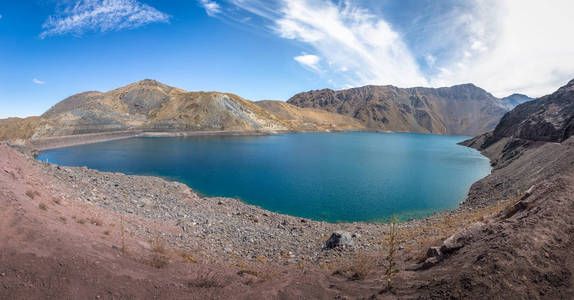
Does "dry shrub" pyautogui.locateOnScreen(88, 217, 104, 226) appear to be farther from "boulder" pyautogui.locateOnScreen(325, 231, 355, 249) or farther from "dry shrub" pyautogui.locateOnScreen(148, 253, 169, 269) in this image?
"boulder" pyautogui.locateOnScreen(325, 231, 355, 249)

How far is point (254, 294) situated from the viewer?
6887mm

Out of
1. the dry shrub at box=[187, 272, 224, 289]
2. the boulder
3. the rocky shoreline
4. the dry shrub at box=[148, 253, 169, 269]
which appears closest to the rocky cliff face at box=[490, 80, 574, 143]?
the rocky shoreline

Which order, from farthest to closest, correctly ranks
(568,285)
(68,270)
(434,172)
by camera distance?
(434,172), (68,270), (568,285)

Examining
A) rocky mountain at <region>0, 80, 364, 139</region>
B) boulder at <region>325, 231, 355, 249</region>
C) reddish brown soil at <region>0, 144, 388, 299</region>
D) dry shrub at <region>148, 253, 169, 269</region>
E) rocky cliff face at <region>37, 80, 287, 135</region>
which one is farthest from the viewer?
rocky cliff face at <region>37, 80, 287, 135</region>

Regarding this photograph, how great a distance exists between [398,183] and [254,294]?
113ft

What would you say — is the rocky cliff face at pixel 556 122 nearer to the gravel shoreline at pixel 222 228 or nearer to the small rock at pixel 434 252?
the gravel shoreline at pixel 222 228

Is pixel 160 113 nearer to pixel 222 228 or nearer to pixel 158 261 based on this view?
pixel 222 228

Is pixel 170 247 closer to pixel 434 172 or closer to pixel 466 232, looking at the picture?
pixel 466 232

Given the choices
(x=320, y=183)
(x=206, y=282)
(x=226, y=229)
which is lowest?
(x=320, y=183)

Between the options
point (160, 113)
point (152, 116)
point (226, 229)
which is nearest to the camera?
point (226, 229)

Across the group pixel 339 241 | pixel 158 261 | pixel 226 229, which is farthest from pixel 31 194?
pixel 339 241

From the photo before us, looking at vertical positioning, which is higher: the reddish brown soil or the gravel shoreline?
the reddish brown soil

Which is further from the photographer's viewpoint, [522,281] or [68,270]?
[68,270]

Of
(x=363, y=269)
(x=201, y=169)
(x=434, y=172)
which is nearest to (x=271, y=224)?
(x=363, y=269)
